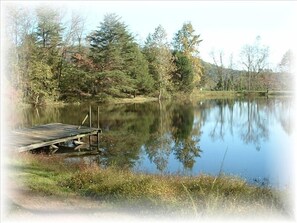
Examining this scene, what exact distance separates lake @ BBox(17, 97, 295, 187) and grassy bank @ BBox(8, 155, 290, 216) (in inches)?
57.9

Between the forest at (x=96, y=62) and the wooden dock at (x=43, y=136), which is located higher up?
the forest at (x=96, y=62)

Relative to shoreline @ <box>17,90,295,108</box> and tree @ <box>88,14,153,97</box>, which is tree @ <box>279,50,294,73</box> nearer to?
tree @ <box>88,14,153,97</box>

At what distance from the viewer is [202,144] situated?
53.3 feet

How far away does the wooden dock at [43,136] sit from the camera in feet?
39.4

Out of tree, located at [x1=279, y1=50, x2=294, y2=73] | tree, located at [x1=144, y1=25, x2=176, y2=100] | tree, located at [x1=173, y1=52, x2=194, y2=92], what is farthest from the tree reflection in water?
tree, located at [x1=144, y1=25, x2=176, y2=100]

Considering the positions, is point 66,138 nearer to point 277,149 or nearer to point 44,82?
point 277,149

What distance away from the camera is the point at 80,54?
93.9 ft

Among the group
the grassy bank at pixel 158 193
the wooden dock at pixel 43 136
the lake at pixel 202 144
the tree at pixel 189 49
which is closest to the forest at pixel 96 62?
the tree at pixel 189 49

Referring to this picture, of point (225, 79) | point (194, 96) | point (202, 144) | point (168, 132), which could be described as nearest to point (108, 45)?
point (168, 132)

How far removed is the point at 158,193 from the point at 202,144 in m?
10.7

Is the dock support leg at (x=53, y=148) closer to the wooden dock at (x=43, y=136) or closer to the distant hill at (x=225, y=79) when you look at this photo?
the wooden dock at (x=43, y=136)

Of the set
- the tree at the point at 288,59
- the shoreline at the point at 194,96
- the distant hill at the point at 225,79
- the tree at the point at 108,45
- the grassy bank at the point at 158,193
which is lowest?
the grassy bank at the point at 158,193

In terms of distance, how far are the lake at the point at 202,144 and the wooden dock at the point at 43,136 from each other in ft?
4.85

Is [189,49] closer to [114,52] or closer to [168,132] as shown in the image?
[114,52]
